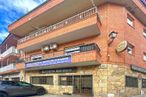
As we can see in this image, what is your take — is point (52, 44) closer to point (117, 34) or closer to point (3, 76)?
point (117, 34)

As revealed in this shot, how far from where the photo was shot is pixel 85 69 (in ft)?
62.2

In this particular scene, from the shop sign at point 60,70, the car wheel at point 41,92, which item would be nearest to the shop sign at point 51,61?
the shop sign at point 60,70

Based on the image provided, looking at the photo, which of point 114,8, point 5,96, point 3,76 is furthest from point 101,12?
point 3,76

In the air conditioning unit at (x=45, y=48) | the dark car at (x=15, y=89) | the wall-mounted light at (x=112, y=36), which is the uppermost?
the wall-mounted light at (x=112, y=36)

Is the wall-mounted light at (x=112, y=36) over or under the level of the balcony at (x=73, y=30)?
under

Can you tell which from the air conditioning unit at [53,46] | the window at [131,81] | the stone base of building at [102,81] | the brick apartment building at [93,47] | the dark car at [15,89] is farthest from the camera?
the air conditioning unit at [53,46]

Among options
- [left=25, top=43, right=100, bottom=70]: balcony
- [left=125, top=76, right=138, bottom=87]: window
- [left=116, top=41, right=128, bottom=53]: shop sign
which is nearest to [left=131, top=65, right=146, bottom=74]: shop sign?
[left=125, top=76, right=138, bottom=87]: window

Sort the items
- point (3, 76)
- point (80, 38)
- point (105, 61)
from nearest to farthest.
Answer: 1. point (105, 61)
2. point (80, 38)
3. point (3, 76)

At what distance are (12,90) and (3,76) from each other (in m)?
20.9

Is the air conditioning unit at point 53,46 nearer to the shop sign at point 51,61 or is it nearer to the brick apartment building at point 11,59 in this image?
the shop sign at point 51,61

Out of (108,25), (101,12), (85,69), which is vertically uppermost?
(101,12)

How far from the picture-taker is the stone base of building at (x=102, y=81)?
17.4 metres

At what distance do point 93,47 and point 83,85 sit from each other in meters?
3.56

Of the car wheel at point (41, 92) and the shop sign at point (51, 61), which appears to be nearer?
the shop sign at point (51, 61)
